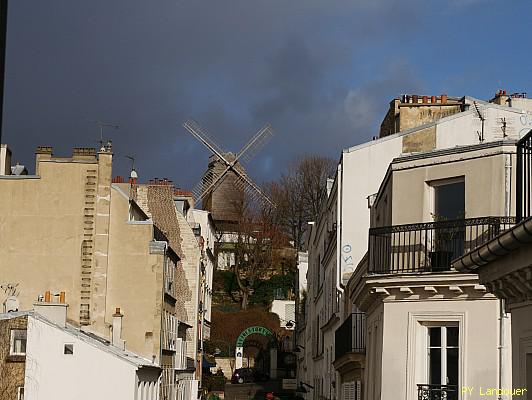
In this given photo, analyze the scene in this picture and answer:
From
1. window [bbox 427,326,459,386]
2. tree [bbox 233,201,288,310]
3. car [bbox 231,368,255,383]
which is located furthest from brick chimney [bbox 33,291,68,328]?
tree [bbox 233,201,288,310]

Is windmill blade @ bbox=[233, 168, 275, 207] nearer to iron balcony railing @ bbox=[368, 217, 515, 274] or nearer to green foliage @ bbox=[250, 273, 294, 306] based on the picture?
green foliage @ bbox=[250, 273, 294, 306]

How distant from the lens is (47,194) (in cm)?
3672

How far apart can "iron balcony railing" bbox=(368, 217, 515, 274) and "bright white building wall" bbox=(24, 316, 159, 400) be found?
13.8 meters

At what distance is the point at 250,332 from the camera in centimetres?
7731

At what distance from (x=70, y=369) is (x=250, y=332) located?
46.4 metres

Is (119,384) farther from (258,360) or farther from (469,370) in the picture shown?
(258,360)

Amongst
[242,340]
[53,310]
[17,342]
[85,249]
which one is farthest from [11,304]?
[242,340]

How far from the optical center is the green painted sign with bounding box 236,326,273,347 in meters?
76.8

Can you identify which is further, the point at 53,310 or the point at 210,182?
the point at 210,182

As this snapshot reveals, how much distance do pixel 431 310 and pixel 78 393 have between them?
1630cm

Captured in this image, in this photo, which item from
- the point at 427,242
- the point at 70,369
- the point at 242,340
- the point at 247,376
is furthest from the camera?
the point at 242,340

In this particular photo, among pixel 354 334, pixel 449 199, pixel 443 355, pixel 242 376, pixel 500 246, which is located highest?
pixel 449 199

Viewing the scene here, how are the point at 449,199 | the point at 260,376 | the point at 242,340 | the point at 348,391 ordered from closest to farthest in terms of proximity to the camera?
1. the point at 449,199
2. the point at 348,391
3. the point at 260,376
4. the point at 242,340

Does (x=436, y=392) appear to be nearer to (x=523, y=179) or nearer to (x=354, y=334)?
(x=523, y=179)
